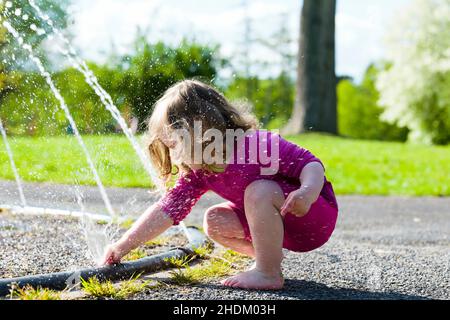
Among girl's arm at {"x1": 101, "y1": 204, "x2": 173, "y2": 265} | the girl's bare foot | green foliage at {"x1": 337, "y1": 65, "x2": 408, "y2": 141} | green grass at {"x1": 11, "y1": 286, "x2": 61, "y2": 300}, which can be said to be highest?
girl's arm at {"x1": 101, "y1": 204, "x2": 173, "y2": 265}

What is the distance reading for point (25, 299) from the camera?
2.18 meters

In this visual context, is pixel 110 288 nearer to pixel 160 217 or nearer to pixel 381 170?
pixel 160 217

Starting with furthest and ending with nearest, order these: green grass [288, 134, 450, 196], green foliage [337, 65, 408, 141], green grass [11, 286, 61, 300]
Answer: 1. green foliage [337, 65, 408, 141]
2. green grass [288, 134, 450, 196]
3. green grass [11, 286, 61, 300]

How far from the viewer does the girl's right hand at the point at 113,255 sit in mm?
2635

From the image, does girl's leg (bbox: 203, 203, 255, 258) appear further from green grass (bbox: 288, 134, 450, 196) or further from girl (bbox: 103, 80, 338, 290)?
green grass (bbox: 288, 134, 450, 196)

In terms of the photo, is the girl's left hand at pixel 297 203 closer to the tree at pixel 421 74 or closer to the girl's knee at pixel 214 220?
the girl's knee at pixel 214 220

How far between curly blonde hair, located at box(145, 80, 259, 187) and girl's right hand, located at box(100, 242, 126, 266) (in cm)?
40

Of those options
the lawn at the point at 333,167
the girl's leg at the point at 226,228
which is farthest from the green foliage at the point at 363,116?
the girl's leg at the point at 226,228

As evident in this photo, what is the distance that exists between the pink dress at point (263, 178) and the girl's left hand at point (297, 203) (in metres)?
0.10

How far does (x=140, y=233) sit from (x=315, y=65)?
1135 cm

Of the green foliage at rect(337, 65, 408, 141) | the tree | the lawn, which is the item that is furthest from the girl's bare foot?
the green foliage at rect(337, 65, 408, 141)

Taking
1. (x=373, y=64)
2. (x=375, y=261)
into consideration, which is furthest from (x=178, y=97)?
(x=373, y=64)

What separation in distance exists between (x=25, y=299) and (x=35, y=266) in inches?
25.7

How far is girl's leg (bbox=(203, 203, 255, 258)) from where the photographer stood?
2742 mm
